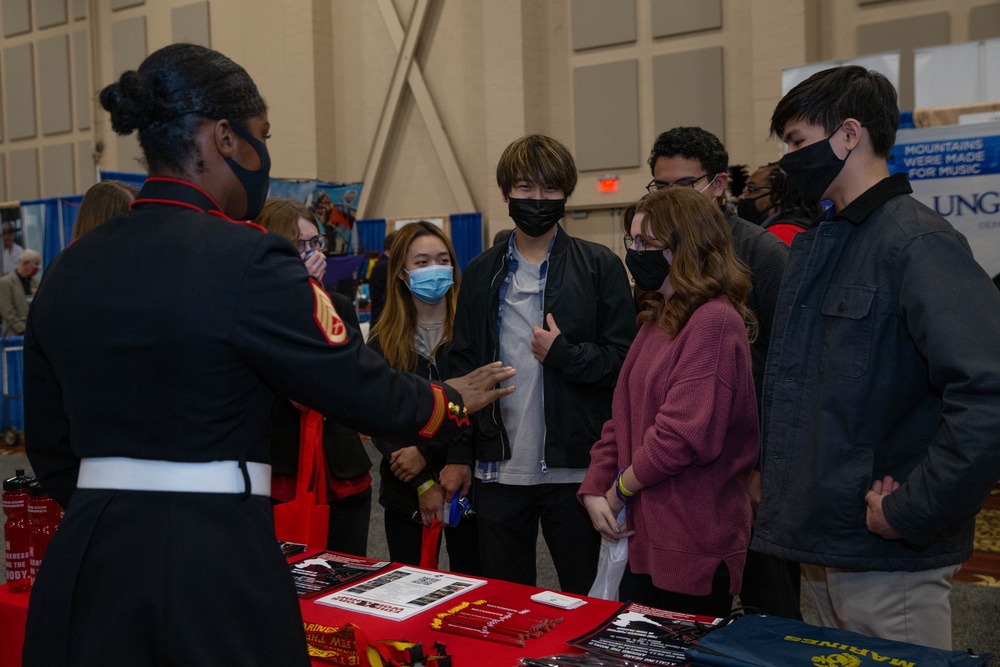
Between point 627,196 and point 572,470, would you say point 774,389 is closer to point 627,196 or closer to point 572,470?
point 572,470

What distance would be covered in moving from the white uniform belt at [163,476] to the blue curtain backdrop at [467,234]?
9225 mm

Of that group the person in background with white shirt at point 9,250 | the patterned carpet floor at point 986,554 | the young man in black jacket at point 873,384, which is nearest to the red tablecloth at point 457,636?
the young man in black jacket at point 873,384

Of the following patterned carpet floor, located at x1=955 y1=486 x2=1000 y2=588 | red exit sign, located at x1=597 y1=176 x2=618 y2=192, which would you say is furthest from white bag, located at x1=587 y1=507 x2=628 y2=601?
red exit sign, located at x1=597 y1=176 x2=618 y2=192

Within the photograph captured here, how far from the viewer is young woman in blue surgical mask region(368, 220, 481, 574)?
2.91 meters

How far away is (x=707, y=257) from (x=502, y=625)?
104 centimetres

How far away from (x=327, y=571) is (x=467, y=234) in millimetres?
8693

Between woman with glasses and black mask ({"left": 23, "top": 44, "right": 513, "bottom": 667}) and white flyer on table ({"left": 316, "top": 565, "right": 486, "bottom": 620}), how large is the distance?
0.46 metres

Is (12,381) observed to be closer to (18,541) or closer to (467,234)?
(467,234)

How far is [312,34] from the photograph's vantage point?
1163cm

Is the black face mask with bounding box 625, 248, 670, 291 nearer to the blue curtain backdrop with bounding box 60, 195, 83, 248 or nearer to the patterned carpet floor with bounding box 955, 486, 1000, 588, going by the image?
the patterned carpet floor with bounding box 955, 486, 1000, 588

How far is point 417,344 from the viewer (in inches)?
119

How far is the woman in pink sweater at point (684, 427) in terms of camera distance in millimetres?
2129

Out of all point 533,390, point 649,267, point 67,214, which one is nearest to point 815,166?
point 649,267

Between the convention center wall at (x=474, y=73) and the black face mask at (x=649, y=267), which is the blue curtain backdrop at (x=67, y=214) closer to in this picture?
the convention center wall at (x=474, y=73)
